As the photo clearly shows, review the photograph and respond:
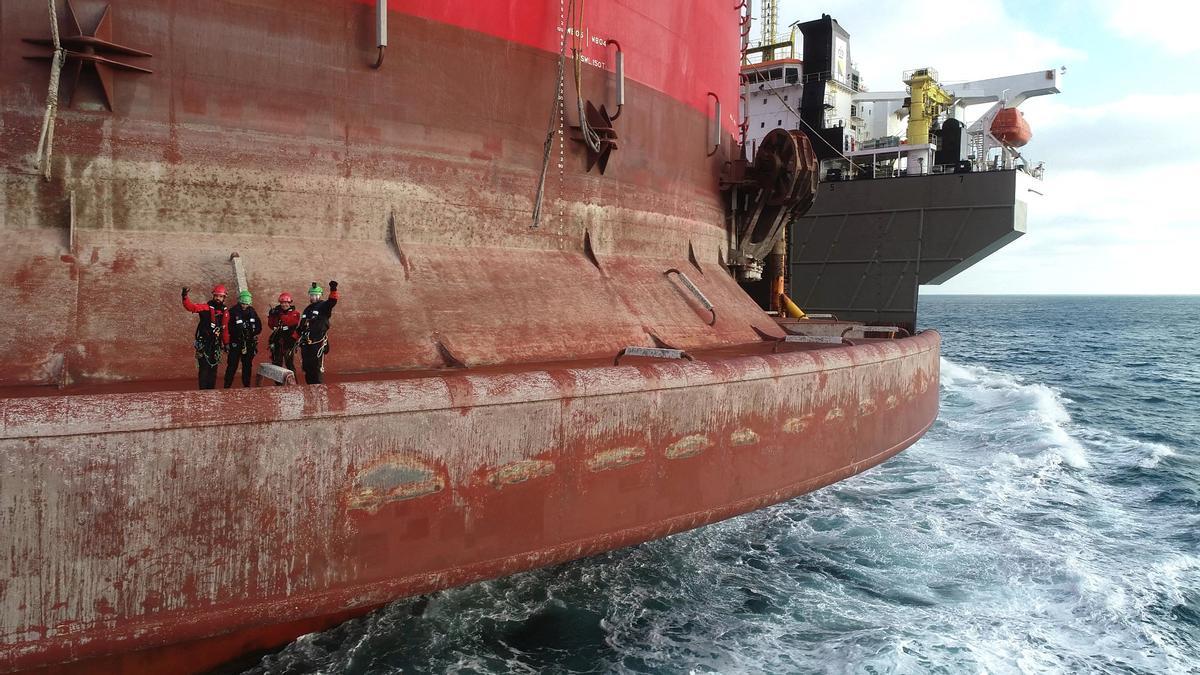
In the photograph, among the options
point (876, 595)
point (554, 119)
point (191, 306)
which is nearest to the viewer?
point (191, 306)

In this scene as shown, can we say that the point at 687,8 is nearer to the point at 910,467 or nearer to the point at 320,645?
the point at 910,467

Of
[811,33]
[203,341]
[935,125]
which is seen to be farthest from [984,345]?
[203,341]

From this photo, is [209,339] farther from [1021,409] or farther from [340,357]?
[1021,409]

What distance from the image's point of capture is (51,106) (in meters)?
5.26

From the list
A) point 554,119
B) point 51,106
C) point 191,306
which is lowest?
point 191,306

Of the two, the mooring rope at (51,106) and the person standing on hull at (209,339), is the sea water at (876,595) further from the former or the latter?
the mooring rope at (51,106)

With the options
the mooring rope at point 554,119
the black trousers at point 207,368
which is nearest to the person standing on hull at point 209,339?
the black trousers at point 207,368

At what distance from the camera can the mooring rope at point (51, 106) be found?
17.1ft

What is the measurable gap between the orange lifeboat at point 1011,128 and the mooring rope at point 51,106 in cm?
2693

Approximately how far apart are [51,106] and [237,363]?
216 cm

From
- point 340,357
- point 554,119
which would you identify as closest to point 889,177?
point 554,119

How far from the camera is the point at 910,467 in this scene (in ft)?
41.3

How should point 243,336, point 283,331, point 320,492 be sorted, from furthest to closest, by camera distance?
point 283,331, point 243,336, point 320,492

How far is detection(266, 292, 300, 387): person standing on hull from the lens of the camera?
5.33 meters
